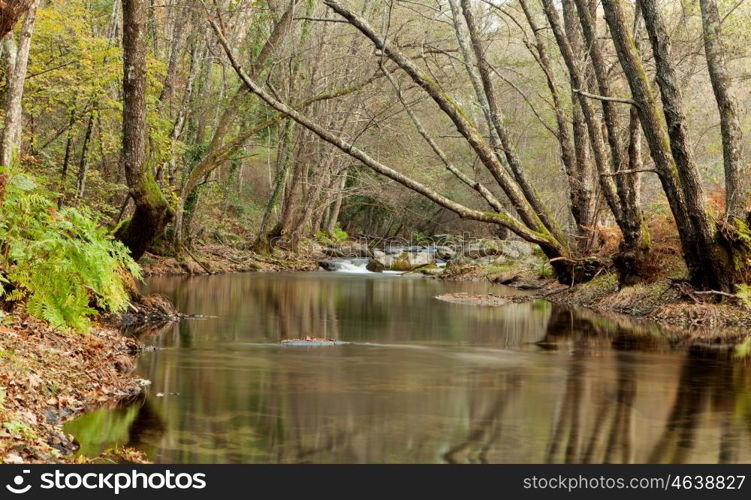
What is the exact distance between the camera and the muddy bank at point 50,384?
4896mm

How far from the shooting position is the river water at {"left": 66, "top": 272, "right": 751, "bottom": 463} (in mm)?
5668

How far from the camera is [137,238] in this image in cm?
1416

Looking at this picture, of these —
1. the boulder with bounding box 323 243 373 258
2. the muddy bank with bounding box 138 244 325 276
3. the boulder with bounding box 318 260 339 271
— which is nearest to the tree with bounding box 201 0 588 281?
the muddy bank with bounding box 138 244 325 276

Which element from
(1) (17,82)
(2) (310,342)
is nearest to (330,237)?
(1) (17,82)

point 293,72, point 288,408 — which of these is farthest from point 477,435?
point 293,72

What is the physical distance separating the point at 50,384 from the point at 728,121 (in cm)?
1335

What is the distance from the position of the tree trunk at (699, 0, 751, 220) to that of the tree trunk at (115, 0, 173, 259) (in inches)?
420

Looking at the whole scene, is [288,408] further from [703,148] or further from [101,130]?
[703,148]

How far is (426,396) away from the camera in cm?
766

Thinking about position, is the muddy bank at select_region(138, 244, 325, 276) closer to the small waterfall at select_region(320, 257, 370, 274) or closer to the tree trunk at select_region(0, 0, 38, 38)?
the small waterfall at select_region(320, 257, 370, 274)

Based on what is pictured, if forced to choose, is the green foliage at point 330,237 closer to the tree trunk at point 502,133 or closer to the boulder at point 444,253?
the boulder at point 444,253

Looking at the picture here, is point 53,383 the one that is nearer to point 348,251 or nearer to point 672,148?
point 672,148

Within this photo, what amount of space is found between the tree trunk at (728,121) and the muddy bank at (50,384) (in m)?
11.8
